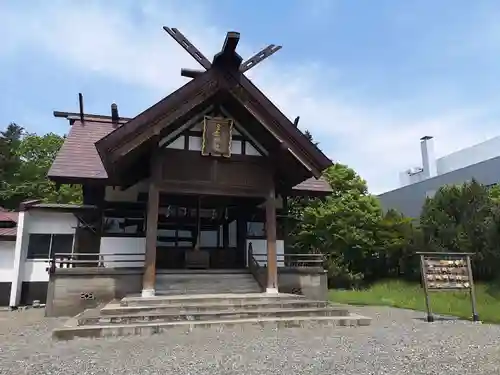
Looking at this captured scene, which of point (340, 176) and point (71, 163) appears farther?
point (340, 176)

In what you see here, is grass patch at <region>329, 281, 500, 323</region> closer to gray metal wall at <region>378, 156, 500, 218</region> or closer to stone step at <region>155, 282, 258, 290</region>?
stone step at <region>155, 282, 258, 290</region>

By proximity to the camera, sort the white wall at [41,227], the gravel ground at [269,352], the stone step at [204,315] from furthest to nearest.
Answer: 1. the white wall at [41,227]
2. the stone step at [204,315]
3. the gravel ground at [269,352]

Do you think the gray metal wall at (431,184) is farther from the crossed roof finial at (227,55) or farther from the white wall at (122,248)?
the white wall at (122,248)

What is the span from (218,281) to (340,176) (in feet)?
49.6

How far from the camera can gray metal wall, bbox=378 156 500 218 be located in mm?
24156

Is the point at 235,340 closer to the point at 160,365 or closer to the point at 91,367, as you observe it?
the point at 160,365

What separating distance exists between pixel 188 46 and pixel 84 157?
5.41m

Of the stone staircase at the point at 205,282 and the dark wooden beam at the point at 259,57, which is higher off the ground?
the dark wooden beam at the point at 259,57

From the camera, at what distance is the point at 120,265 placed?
1221cm

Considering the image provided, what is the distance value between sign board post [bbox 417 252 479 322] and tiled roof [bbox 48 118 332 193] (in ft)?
18.6

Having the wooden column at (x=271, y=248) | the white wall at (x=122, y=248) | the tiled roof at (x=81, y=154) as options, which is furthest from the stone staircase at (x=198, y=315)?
the tiled roof at (x=81, y=154)

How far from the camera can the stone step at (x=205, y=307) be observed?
7688mm

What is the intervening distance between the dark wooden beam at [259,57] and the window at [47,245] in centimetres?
882

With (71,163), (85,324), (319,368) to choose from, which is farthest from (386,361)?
(71,163)
